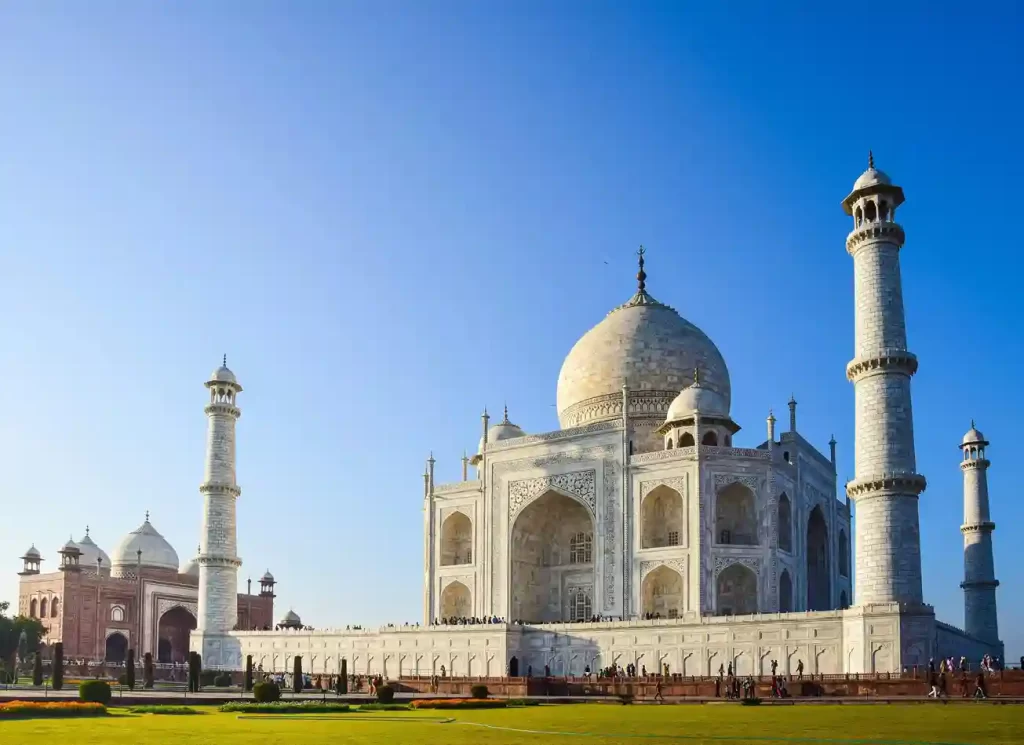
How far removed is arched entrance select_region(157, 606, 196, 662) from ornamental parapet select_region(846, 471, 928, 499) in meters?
36.9

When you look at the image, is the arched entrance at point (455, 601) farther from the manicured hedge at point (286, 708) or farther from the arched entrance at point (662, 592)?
the manicured hedge at point (286, 708)

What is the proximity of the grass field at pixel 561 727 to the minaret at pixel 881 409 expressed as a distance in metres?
7.68

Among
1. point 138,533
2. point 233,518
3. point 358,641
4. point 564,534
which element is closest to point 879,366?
point 564,534

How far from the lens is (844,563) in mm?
40719

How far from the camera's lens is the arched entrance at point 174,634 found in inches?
2112

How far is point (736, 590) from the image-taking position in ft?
115

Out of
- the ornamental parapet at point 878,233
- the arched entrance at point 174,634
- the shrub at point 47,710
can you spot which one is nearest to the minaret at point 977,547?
the ornamental parapet at point 878,233

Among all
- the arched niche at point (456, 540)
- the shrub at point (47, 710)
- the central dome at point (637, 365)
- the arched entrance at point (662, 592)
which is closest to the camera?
the shrub at point (47, 710)

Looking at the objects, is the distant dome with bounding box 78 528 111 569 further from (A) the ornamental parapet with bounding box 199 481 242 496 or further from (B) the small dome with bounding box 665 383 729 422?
(B) the small dome with bounding box 665 383 729 422

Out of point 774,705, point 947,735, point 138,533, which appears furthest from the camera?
point 138,533

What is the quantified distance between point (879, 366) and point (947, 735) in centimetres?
1646

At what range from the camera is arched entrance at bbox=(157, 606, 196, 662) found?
53.7m

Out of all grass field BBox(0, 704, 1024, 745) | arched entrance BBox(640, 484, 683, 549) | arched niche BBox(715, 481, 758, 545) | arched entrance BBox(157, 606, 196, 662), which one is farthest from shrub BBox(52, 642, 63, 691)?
arched entrance BBox(157, 606, 196, 662)

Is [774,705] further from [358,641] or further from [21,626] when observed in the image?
[21,626]
